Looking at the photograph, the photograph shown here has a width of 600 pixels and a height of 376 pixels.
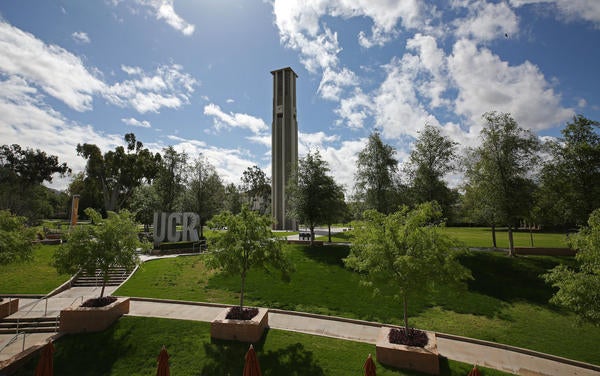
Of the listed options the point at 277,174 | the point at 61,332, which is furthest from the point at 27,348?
the point at 277,174

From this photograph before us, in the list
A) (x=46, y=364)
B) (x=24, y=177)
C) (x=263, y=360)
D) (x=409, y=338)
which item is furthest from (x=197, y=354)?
(x=24, y=177)

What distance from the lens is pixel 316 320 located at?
13.7 metres

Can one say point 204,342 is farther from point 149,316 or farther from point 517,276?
point 517,276

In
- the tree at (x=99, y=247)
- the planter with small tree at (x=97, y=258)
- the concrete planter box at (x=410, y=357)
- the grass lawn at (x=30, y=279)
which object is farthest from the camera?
the grass lawn at (x=30, y=279)

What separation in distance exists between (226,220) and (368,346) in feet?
25.2

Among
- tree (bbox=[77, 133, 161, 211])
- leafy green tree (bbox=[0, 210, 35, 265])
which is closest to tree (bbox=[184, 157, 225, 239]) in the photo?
tree (bbox=[77, 133, 161, 211])

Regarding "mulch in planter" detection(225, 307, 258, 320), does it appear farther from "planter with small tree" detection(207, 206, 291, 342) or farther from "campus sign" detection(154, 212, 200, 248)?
"campus sign" detection(154, 212, 200, 248)

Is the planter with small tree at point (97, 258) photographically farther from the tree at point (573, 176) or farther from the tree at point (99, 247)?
the tree at point (573, 176)

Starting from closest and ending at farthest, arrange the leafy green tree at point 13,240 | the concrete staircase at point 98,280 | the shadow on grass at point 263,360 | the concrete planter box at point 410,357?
the concrete planter box at point 410,357
the shadow on grass at point 263,360
the leafy green tree at point 13,240
the concrete staircase at point 98,280

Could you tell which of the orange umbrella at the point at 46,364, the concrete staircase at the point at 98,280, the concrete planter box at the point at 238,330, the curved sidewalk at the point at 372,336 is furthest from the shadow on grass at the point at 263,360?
the concrete staircase at the point at 98,280

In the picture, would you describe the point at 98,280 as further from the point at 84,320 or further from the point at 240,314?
the point at 240,314

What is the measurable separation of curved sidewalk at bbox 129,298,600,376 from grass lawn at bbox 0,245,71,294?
7.34 meters

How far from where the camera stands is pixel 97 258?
1368 centimetres

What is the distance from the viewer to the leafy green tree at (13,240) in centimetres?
1361
